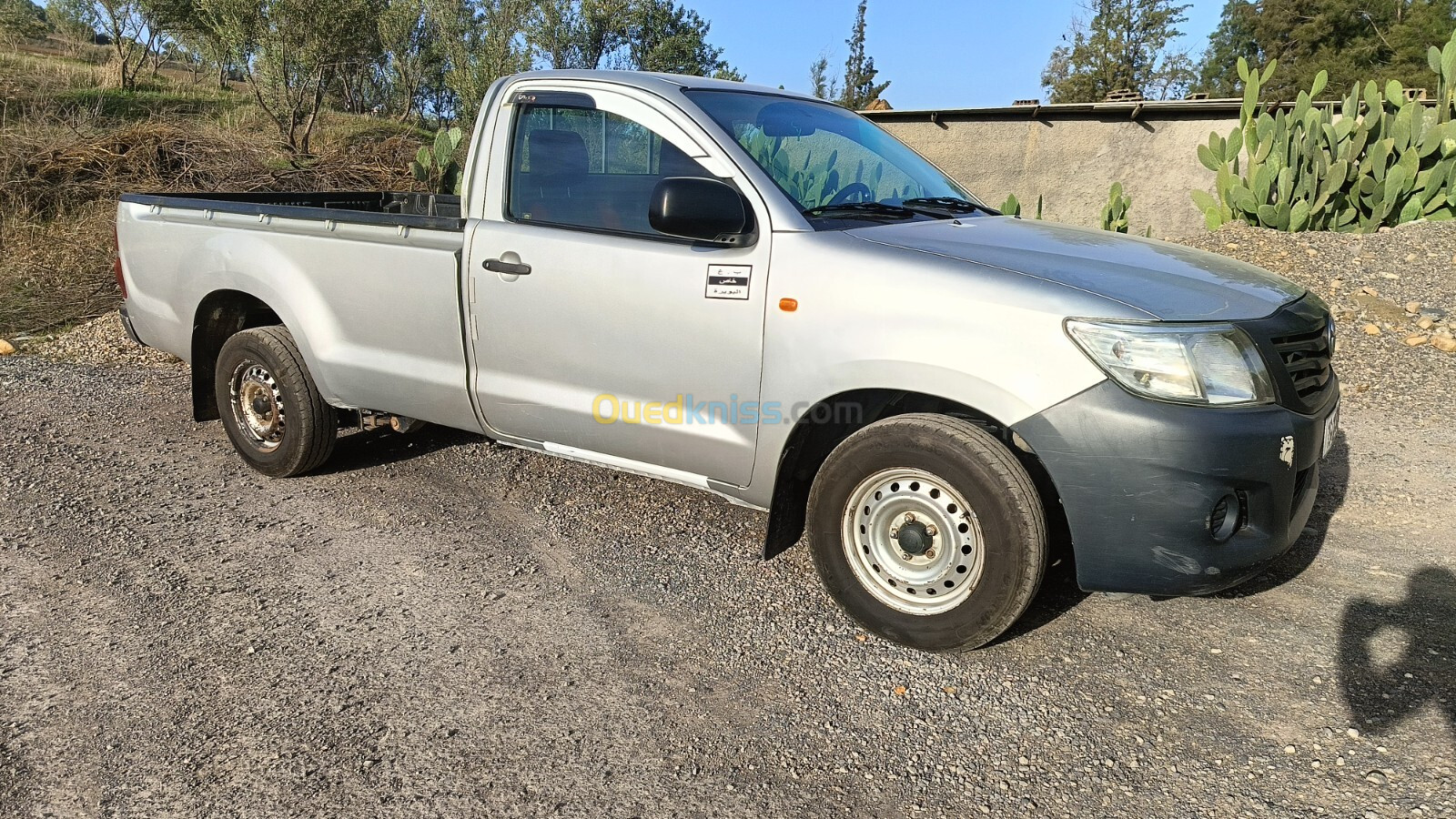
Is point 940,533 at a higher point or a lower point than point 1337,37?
lower

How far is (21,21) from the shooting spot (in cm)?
3525

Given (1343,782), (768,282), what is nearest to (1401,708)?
(1343,782)

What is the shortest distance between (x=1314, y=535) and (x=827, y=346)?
2646 millimetres

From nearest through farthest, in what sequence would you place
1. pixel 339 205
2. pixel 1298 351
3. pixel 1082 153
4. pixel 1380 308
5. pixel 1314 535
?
pixel 1298 351 < pixel 1314 535 < pixel 339 205 < pixel 1380 308 < pixel 1082 153

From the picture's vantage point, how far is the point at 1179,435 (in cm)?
284

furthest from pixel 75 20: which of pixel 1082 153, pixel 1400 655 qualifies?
pixel 1400 655

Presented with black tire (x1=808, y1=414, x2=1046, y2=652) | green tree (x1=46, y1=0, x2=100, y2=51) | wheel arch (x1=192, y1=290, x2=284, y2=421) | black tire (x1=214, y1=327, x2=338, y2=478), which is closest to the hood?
black tire (x1=808, y1=414, x2=1046, y2=652)

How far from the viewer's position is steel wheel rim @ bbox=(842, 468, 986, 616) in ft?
10.6

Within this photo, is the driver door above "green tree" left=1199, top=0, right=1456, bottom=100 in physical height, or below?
below

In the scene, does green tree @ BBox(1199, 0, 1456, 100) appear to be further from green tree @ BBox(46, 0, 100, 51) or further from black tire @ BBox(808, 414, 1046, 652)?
green tree @ BBox(46, 0, 100, 51)

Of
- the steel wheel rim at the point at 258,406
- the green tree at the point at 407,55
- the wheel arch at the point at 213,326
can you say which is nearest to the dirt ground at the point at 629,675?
the steel wheel rim at the point at 258,406

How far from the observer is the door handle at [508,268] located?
3945 millimetres

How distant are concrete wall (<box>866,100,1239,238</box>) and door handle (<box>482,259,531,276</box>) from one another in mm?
12410

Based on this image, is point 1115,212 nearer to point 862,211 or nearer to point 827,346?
point 862,211
